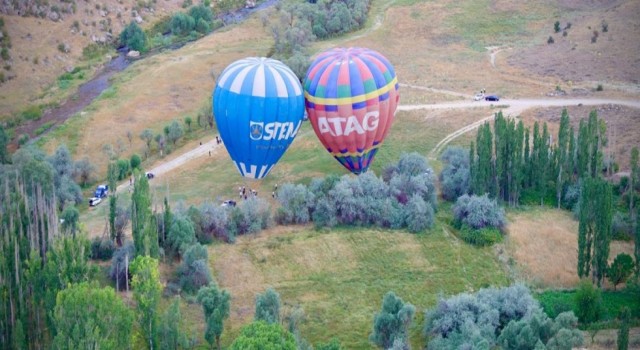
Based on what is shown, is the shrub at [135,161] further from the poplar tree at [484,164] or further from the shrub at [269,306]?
the shrub at [269,306]

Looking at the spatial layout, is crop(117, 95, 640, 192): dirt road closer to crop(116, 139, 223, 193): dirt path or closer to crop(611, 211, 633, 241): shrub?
crop(116, 139, 223, 193): dirt path

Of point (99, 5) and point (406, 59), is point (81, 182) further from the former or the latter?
point (99, 5)

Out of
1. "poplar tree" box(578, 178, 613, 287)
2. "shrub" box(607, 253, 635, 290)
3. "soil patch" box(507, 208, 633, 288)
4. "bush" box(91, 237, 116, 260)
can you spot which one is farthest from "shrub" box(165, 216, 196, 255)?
"shrub" box(607, 253, 635, 290)

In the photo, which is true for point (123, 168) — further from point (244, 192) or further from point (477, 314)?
point (477, 314)

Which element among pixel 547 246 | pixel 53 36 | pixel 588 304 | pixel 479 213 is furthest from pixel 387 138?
pixel 53 36

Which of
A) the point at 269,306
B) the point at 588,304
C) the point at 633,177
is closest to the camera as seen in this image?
the point at 269,306

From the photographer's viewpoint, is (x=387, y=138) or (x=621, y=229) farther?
(x=387, y=138)

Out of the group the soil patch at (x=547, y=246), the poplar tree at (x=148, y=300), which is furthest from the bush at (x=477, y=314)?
the poplar tree at (x=148, y=300)
